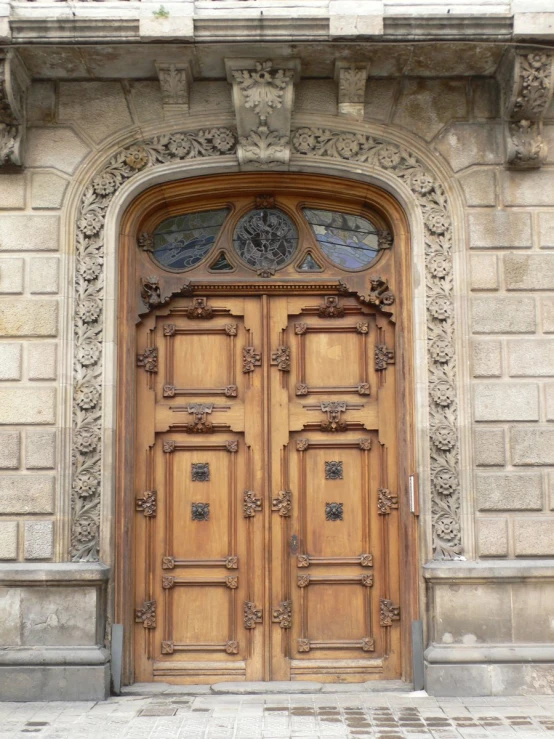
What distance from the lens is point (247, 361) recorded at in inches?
300

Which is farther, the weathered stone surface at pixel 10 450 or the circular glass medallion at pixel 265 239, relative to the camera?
the circular glass medallion at pixel 265 239

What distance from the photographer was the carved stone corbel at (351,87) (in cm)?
720

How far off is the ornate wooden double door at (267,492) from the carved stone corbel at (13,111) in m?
1.84

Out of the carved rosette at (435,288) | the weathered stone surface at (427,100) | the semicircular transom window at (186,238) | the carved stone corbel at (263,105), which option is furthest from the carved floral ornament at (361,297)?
the semicircular transom window at (186,238)

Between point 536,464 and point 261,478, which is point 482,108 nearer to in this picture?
point 536,464

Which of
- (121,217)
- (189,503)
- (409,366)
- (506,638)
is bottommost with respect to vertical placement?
(506,638)

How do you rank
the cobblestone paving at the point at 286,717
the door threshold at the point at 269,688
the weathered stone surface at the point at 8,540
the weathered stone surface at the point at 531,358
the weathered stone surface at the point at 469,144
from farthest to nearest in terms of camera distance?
the weathered stone surface at the point at 469,144 < the weathered stone surface at the point at 531,358 < the door threshold at the point at 269,688 < the weathered stone surface at the point at 8,540 < the cobblestone paving at the point at 286,717

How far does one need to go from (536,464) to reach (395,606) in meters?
1.73

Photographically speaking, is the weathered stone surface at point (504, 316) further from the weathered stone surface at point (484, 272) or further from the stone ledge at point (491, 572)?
the stone ledge at point (491, 572)

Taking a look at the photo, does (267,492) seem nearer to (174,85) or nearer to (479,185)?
(479,185)

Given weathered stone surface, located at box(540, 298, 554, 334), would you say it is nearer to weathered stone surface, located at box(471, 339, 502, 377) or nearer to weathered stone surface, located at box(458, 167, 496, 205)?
weathered stone surface, located at box(471, 339, 502, 377)

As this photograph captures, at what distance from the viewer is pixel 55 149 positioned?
24.2 feet

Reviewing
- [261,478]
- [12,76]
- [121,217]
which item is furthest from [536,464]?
[12,76]

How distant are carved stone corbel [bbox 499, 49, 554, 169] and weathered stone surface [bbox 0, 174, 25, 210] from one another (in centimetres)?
420
